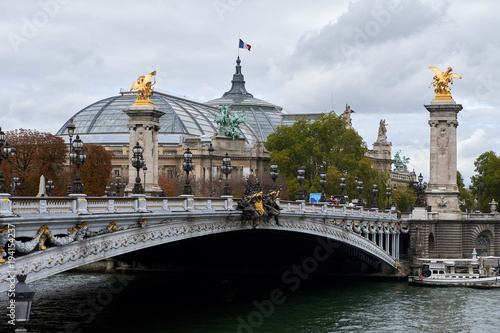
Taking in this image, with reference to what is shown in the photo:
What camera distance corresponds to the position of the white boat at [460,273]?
5956cm

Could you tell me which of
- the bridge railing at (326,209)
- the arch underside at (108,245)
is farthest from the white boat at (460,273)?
the arch underside at (108,245)

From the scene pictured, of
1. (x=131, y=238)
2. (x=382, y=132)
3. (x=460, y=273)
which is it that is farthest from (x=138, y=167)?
(x=382, y=132)

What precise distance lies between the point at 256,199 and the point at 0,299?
50.4ft

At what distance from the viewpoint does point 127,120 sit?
444 feet

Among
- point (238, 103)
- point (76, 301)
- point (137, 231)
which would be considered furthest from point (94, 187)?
point (238, 103)

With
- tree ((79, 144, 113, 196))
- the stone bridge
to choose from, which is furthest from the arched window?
the stone bridge

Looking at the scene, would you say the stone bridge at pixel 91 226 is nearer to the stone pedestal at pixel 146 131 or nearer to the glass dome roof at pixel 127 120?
the stone pedestal at pixel 146 131

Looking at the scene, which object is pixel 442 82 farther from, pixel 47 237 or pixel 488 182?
pixel 47 237

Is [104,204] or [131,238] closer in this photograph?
[104,204]

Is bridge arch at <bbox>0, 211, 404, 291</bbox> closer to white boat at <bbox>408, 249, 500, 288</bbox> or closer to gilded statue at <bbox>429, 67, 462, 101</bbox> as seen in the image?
white boat at <bbox>408, 249, 500, 288</bbox>

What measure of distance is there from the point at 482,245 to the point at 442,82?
12993 millimetres

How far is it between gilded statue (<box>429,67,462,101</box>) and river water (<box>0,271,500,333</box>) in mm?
17708

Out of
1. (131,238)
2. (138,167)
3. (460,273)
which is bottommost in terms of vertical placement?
(460,273)

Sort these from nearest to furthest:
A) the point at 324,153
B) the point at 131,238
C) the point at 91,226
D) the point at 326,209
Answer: the point at 91,226 → the point at 131,238 → the point at 326,209 → the point at 324,153
